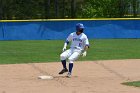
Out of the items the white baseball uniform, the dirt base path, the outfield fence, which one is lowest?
the outfield fence

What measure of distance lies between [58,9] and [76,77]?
23.1m

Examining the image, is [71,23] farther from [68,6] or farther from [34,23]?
[68,6]

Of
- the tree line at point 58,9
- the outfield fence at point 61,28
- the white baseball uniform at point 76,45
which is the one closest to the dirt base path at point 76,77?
the white baseball uniform at point 76,45

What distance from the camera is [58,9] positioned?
37.1m

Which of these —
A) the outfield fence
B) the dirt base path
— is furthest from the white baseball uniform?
the outfield fence

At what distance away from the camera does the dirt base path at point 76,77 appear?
12.0 metres

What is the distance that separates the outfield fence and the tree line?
2.37m

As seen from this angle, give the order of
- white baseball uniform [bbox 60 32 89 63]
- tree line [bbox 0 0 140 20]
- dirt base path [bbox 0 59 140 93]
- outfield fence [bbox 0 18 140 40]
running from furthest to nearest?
tree line [bbox 0 0 140 20], outfield fence [bbox 0 18 140 40], white baseball uniform [bbox 60 32 89 63], dirt base path [bbox 0 59 140 93]

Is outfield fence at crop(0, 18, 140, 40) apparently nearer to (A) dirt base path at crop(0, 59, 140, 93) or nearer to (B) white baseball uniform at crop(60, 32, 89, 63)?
(A) dirt base path at crop(0, 59, 140, 93)

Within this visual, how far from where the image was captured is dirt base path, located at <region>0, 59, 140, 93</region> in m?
12.0

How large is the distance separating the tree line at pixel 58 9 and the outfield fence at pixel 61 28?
237 centimetres

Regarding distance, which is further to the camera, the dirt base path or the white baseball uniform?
the white baseball uniform

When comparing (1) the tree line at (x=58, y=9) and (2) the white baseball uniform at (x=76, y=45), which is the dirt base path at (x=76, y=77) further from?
(1) the tree line at (x=58, y=9)

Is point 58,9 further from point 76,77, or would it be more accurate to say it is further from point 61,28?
point 76,77
